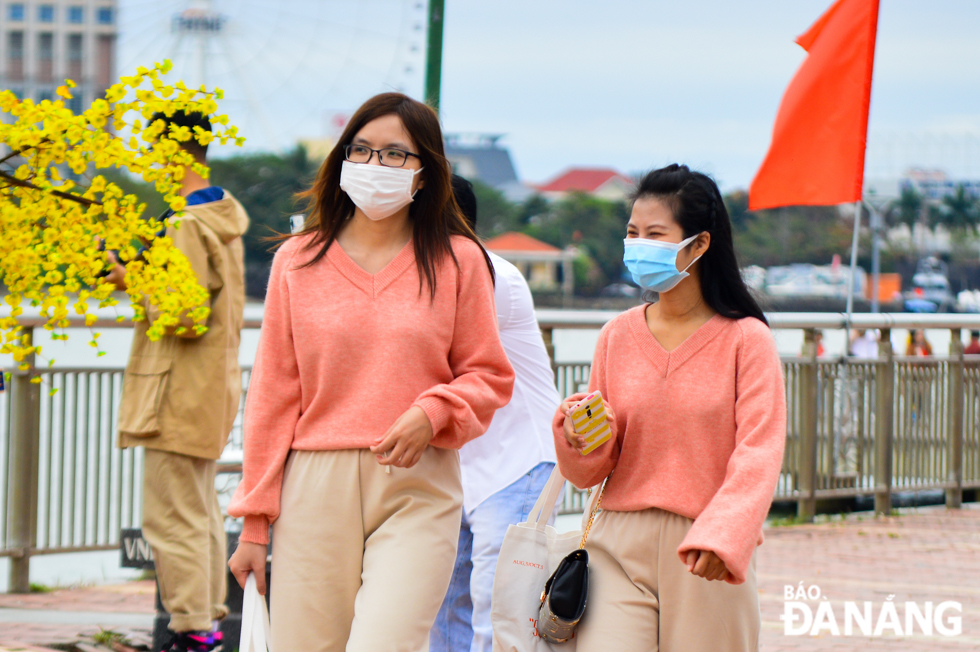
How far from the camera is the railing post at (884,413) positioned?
7691 mm

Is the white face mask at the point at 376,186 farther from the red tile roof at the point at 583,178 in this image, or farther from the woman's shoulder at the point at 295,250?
the red tile roof at the point at 583,178

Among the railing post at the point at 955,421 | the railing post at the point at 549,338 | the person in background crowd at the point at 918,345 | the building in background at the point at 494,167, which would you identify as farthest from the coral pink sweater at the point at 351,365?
the building in background at the point at 494,167

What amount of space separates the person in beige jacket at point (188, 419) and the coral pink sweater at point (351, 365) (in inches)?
59.0

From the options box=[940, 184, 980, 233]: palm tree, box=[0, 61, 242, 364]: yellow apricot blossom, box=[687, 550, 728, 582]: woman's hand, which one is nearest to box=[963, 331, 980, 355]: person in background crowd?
box=[687, 550, 728, 582]: woman's hand

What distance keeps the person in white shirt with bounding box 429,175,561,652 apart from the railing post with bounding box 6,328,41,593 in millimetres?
2626

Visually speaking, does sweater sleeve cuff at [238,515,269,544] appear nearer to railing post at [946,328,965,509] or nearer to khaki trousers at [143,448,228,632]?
khaki trousers at [143,448,228,632]

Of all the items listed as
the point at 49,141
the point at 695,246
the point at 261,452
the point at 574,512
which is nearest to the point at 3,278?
the point at 49,141

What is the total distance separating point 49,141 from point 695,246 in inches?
63.6

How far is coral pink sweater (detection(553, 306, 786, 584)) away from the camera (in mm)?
2396

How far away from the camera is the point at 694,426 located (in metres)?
2.49

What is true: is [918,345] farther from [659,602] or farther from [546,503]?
[659,602]

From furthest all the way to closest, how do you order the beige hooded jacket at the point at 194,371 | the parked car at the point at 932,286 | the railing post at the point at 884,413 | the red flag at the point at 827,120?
the parked car at the point at 932,286 < the railing post at the point at 884,413 < the red flag at the point at 827,120 < the beige hooded jacket at the point at 194,371

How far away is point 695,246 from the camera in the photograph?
265 centimetres

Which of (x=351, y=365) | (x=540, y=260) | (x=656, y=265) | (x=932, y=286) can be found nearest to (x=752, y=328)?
(x=656, y=265)
